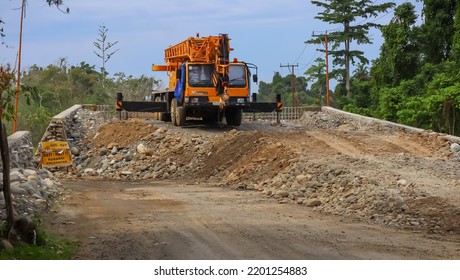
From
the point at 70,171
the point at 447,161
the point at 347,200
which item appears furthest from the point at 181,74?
the point at 347,200

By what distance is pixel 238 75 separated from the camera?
2805cm

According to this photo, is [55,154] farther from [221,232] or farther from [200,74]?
[221,232]

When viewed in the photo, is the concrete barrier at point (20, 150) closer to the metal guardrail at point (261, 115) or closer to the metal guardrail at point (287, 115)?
the metal guardrail at point (261, 115)

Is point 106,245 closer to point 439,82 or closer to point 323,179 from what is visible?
point 323,179

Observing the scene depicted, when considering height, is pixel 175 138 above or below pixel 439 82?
below

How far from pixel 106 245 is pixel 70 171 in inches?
593

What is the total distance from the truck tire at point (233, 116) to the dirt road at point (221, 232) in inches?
502

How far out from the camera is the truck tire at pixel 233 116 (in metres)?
30.2

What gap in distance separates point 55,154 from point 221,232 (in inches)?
524

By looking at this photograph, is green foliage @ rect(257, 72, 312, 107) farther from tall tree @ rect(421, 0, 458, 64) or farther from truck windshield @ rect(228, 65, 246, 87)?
truck windshield @ rect(228, 65, 246, 87)

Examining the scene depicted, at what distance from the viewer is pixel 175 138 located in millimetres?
27078

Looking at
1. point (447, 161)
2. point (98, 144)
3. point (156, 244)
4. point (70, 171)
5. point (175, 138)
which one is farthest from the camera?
point (98, 144)

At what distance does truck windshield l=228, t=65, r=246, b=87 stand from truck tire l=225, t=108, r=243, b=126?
209 cm

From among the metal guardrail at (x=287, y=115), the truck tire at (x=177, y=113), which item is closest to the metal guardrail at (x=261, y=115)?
the metal guardrail at (x=287, y=115)
